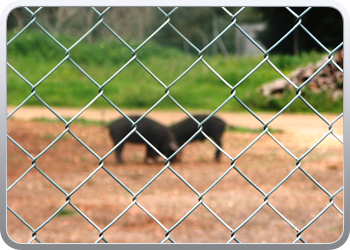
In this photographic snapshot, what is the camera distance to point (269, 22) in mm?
10820

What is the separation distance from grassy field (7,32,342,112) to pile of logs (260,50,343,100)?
0.21 m

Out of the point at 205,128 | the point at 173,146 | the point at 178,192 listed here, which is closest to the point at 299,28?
the point at 205,128

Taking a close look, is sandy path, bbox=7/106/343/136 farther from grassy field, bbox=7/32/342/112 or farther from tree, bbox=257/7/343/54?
tree, bbox=257/7/343/54

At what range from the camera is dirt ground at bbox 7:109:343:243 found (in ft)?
13.2

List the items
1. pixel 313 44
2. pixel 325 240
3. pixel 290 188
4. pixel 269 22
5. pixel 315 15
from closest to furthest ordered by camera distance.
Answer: pixel 325 240
pixel 290 188
pixel 315 15
pixel 269 22
pixel 313 44

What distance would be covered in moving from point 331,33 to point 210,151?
132 inches

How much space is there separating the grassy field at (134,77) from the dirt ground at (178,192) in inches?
89.1

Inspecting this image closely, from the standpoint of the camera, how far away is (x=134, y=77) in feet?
42.4

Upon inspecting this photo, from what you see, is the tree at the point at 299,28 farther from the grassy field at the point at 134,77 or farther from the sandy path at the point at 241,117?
the sandy path at the point at 241,117

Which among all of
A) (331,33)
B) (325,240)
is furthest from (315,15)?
(325,240)

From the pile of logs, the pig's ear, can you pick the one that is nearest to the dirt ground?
the pig's ear

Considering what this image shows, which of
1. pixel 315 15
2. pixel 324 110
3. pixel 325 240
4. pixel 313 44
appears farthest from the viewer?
pixel 313 44

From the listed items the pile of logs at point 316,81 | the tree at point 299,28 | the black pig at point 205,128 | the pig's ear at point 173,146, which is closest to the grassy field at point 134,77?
the pile of logs at point 316,81
